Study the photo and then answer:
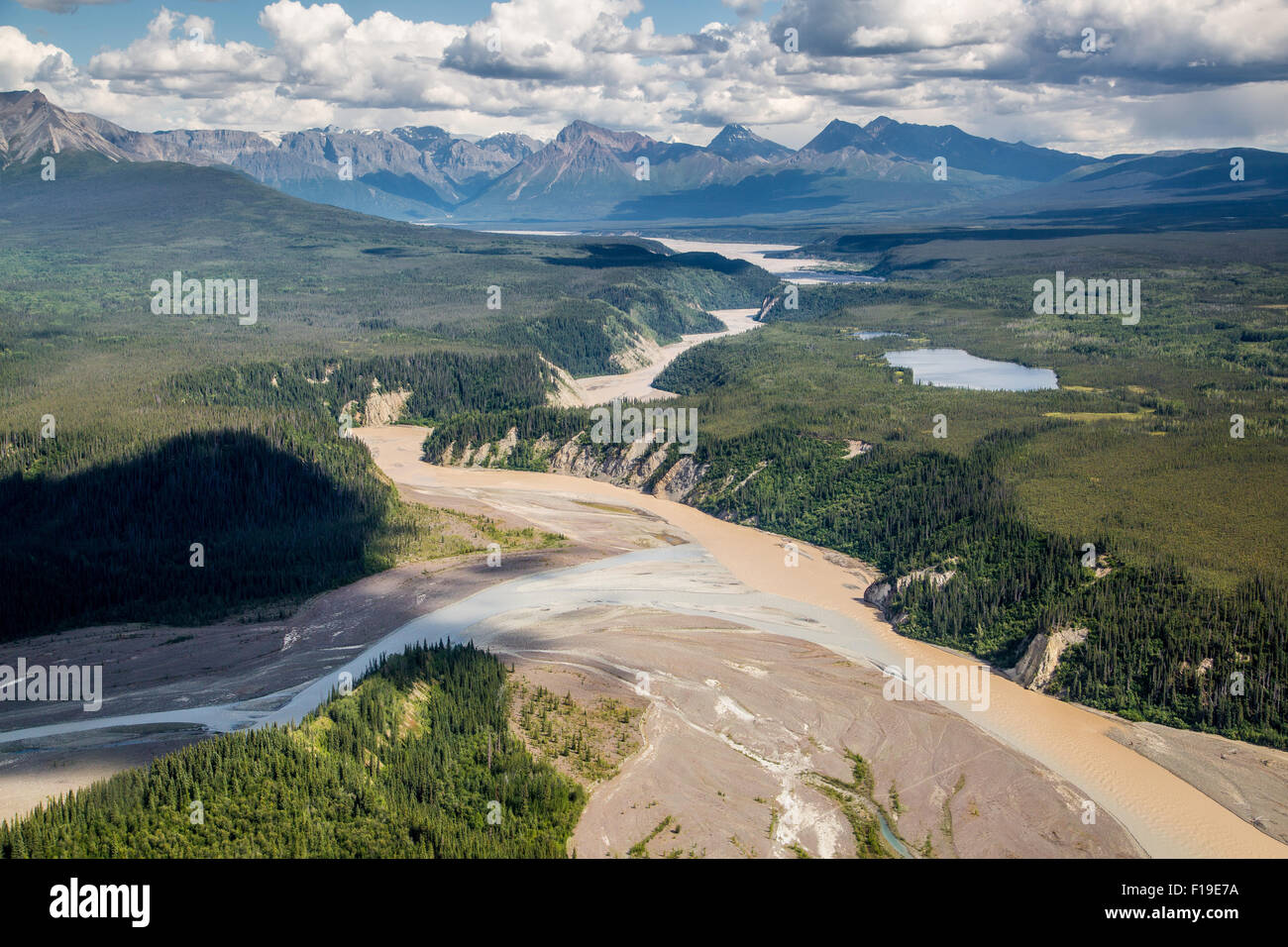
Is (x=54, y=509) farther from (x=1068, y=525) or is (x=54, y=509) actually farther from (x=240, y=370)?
(x=1068, y=525)

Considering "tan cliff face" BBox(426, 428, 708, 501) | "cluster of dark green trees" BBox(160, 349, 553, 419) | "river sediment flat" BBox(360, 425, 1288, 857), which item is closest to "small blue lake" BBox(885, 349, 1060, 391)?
"tan cliff face" BBox(426, 428, 708, 501)

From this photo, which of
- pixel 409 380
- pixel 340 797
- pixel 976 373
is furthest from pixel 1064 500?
pixel 409 380

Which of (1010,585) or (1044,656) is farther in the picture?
(1010,585)

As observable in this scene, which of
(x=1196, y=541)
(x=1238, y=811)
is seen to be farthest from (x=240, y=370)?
(x=1238, y=811)

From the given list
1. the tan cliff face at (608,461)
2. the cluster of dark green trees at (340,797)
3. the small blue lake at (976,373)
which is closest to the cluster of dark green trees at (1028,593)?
the tan cliff face at (608,461)

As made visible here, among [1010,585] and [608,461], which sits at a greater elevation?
[608,461]

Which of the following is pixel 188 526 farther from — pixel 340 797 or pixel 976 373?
pixel 976 373

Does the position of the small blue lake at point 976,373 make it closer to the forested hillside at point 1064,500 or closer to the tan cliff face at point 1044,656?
the forested hillside at point 1064,500
